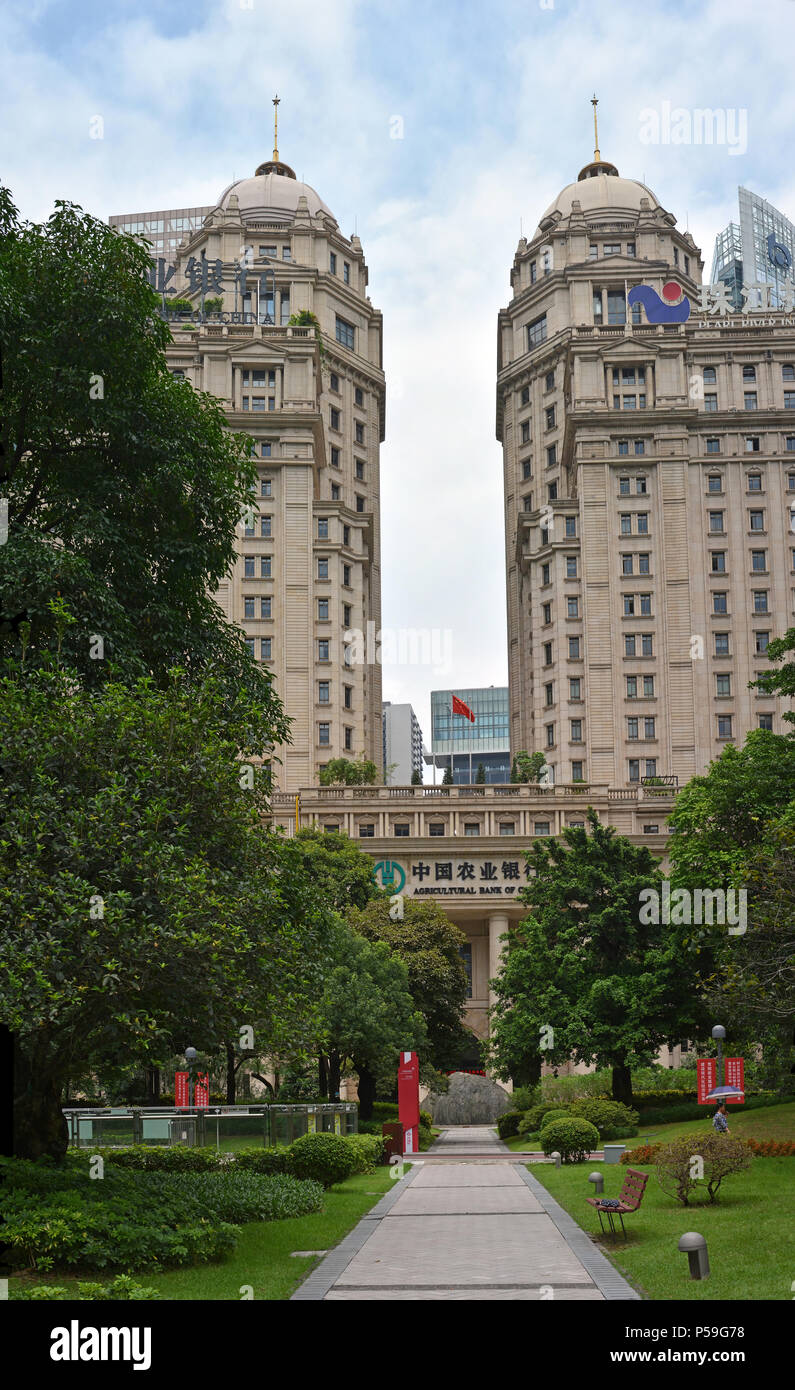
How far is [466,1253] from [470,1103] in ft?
155

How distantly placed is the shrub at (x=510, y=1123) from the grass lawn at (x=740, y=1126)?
4.52 meters

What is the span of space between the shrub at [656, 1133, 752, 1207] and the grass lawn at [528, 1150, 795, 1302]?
0.45 meters

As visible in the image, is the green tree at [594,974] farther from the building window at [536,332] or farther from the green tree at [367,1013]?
the building window at [536,332]

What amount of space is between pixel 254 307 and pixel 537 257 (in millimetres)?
26079

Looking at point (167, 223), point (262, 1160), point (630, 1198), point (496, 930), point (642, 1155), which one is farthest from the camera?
point (167, 223)

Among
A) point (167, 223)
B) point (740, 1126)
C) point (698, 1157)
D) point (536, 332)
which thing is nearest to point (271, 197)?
point (536, 332)

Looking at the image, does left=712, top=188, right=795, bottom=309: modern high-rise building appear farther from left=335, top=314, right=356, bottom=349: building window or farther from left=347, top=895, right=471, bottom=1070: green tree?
left=347, top=895, right=471, bottom=1070: green tree

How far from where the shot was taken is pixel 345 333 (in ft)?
359

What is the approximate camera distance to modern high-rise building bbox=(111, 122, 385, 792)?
90.5m

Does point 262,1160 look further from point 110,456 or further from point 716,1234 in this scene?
point 110,456
